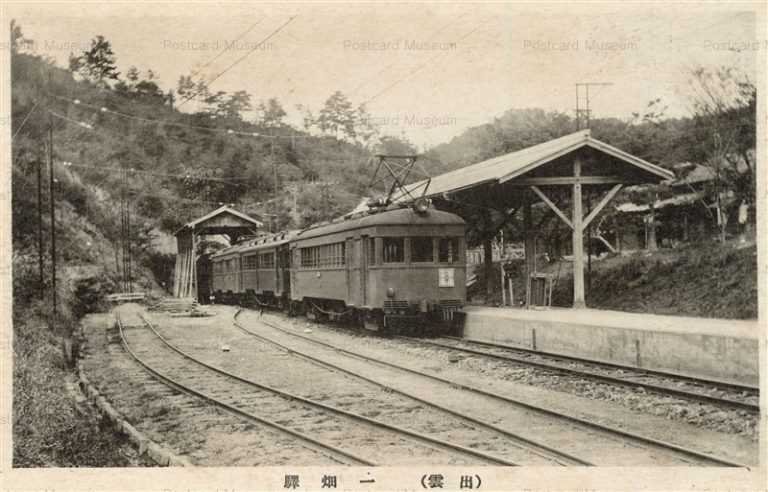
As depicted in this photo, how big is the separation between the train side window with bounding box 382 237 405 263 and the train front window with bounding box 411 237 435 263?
0.24 meters

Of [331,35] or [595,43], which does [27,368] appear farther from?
[595,43]

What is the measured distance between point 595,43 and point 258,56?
14.1 ft

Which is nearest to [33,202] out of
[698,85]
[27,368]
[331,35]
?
[27,368]

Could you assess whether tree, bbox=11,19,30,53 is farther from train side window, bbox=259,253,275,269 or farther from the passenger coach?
train side window, bbox=259,253,275,269

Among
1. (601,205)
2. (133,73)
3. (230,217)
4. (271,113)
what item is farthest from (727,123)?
(271,113)

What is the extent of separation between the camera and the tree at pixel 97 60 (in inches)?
311

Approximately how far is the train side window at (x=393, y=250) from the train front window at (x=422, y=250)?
0.79 feet

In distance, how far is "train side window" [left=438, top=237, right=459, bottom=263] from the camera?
44.1 feet

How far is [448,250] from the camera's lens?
1353cm

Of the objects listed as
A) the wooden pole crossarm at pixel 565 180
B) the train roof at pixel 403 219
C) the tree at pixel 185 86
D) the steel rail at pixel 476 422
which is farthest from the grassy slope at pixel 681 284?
the tree at pixel 185 86

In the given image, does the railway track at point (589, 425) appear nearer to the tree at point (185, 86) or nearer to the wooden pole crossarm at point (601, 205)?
the tree at point (185, 86)

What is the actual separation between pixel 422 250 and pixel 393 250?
639 millimetres

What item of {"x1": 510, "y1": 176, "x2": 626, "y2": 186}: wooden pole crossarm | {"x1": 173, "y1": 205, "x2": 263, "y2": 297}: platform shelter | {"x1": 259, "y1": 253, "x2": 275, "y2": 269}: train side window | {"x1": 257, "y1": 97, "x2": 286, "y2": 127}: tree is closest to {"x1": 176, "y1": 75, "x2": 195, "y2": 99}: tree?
{"x1": 510, "y1": 176, "x2": 626, "y2": 186}: wooden pole crossarm

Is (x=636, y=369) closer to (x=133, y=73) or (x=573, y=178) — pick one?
(x=573, y=178)
